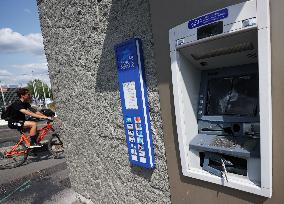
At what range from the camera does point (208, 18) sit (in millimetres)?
1706

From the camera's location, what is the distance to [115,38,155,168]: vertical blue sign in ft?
8.00

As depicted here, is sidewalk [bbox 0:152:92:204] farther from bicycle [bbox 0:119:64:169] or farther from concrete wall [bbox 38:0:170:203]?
concrete wall [bbox 38:0:170:203]

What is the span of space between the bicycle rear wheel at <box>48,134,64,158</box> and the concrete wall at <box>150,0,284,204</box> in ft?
16.5

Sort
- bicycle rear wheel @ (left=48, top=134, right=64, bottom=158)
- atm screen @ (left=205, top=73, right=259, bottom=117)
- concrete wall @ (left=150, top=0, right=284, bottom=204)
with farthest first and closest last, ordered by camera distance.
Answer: bicycle rear wheel @ (left=48, top=134, right=64, bottom=158), atm screen @ (left=205, top=73, right=259, bottom=117), concrete wall @ (left=150, top=0, right=284, bottom=204)

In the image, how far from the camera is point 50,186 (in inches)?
190

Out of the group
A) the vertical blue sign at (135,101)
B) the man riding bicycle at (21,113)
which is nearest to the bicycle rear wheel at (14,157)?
the man riding bicycle at (21,113)

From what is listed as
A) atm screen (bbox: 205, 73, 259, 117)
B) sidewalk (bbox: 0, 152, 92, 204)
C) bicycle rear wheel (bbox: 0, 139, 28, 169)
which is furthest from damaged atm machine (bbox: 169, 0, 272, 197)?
bicycle rear wheel (bbox: 0, 139, 28, 169)

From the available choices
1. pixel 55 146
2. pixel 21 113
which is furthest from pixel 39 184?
pixel 21 113

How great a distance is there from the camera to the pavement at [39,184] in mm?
4257

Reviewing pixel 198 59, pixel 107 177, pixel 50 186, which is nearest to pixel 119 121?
pixel 107 177

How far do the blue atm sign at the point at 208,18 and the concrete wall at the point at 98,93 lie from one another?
1.95 ft

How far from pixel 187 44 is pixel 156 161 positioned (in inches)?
49.0

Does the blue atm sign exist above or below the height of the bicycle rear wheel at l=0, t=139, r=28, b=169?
above

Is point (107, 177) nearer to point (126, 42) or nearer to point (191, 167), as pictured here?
point (191, 167)
